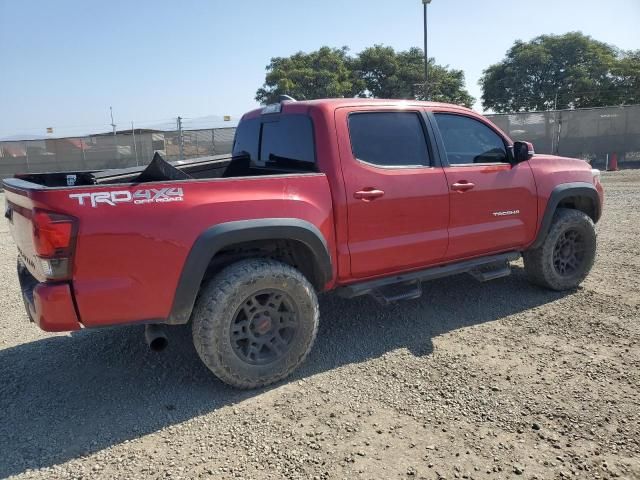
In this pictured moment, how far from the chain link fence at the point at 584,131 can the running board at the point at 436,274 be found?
1581 centimetres

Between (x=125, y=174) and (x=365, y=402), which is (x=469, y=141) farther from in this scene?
(x=125, y=174)

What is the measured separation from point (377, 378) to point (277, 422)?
816mm

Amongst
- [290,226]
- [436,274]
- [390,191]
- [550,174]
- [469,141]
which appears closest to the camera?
[290,226]

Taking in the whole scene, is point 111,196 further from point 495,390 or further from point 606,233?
point 606,233

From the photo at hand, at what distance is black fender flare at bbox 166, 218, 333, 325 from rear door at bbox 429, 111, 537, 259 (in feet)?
5.00

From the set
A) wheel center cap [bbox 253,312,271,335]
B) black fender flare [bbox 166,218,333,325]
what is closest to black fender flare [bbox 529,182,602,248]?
black fender flare [bbox 166,218,333,325]

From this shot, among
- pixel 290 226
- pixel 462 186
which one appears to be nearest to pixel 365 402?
pixel 290 226

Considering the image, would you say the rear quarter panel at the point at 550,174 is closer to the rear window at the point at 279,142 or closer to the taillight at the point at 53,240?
the rear window at the point at 279,142

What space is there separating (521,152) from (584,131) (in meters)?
17.0

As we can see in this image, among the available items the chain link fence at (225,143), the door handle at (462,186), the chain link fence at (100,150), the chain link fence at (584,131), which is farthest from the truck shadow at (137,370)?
the chain link fence at (100,150)

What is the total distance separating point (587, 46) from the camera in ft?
131

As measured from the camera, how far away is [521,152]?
4.50 meters

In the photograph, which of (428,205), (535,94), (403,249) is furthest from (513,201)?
(535,94)

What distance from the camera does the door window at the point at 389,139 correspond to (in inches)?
147
